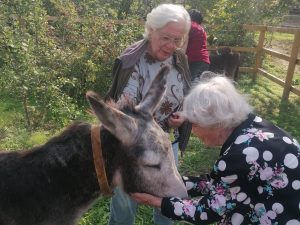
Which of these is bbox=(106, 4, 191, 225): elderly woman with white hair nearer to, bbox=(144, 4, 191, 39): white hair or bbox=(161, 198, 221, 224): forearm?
bbox=(144, 4, 191, 39): white hair

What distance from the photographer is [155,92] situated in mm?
2916

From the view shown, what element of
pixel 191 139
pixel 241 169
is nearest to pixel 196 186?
pixel 241 169

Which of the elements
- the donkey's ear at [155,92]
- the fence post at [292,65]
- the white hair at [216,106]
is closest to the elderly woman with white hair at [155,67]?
the donkey's ear at [155,92]

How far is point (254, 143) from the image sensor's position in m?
2.29

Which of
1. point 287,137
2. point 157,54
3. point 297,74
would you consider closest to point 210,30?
point 297,74

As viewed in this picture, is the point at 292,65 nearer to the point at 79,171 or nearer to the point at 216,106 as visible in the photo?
the point at 216,106


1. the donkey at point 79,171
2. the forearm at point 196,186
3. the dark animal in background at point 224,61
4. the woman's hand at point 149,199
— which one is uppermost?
the donkey at point 79,171

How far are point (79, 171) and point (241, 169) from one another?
1020 millimetres

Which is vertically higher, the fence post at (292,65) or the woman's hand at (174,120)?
the woman's hand at (174,120)

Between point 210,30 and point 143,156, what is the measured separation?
10.2 m

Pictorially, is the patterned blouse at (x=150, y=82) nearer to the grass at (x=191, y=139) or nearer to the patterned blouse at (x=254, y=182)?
the grass at (x=191, y=139)

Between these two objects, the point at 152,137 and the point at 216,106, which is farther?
the point at 152,137

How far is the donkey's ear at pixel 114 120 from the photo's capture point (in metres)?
2.15

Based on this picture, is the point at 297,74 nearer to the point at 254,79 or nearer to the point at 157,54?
the point at 254,79
